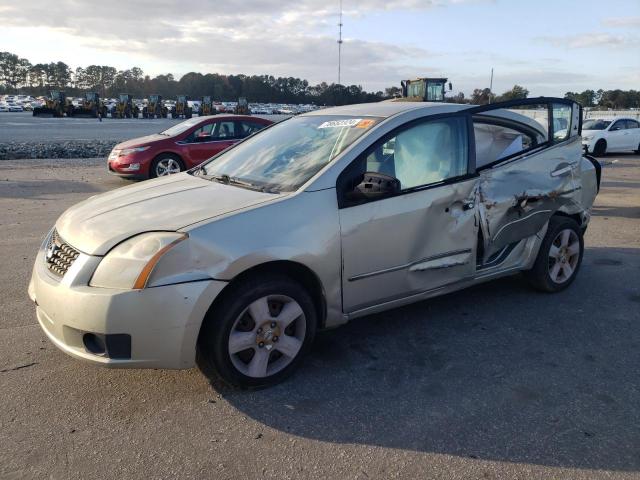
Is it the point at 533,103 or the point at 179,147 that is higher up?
the point at 533,103

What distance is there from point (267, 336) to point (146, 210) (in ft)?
3.57

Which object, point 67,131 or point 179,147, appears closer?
point 179,147

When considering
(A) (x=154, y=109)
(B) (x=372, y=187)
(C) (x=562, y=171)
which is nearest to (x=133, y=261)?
(B) (x=372, y=187)

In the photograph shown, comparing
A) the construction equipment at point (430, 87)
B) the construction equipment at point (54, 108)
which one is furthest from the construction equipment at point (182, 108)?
the construction equipment at point (430, 87)

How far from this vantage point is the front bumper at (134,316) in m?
2.81

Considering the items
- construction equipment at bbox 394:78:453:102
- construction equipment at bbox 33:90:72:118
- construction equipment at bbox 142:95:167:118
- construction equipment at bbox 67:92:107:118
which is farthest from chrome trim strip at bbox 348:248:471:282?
construction equipment at bbox 142:95:167:118

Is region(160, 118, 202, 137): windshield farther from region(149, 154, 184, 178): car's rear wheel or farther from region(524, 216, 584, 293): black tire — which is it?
region(524, 216, 584, 293): black tire

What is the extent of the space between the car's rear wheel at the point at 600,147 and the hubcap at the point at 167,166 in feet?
52.2

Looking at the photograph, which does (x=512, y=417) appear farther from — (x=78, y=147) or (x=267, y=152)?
(x=78, y=147)

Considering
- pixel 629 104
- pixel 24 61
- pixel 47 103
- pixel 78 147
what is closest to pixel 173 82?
pixel 24 61

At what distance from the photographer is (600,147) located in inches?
793

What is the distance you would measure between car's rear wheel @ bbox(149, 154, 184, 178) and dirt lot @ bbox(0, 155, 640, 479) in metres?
6.71

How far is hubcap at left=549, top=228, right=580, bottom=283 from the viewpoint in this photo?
4.87 meters

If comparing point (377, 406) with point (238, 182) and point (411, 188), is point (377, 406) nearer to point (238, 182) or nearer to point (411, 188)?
point (411, 188)
